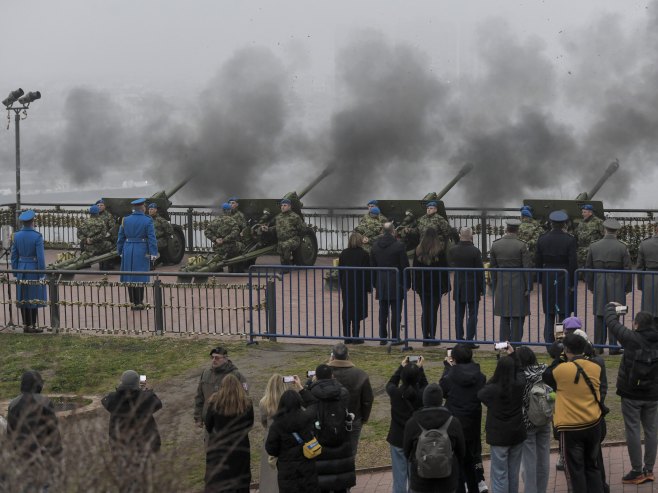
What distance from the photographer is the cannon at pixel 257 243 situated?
67.1 ft

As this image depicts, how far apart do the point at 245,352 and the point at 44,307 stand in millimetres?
3261

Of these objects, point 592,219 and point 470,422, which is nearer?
point 470,422

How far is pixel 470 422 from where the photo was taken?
31.0ft

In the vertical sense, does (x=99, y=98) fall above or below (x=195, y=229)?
above

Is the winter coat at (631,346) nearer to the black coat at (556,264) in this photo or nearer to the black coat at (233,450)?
the black coat at (233,450)

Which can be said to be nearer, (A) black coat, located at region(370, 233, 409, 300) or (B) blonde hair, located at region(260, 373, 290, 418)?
(B) blonde hair, located at region(260, 373, 290, 418)

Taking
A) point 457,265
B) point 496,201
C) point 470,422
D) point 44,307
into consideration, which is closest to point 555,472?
point 470,422

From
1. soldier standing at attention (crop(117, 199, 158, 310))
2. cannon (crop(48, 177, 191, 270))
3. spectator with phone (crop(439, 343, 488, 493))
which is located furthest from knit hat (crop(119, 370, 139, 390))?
cannon (crop(48, 177, 191, 270))

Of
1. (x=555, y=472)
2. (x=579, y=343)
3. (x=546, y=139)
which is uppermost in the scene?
(x=546, y=139)

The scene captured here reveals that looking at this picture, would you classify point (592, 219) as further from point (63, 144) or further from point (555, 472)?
point (63, 144)

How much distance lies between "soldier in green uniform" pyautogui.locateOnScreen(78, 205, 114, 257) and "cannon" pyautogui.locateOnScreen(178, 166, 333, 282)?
5.31 feet

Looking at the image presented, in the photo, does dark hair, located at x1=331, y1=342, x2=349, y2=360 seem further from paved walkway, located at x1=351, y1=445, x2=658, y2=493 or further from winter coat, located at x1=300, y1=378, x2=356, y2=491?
paved walkway, located at x1=351, y1=445, x2=658, y2=493

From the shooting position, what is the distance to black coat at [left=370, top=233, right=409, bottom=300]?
14.4m

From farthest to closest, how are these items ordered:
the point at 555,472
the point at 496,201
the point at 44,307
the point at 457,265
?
1. the point at 496,201
2. the point at 44,307
3. the point at 457,265
4. the point at 555,472
